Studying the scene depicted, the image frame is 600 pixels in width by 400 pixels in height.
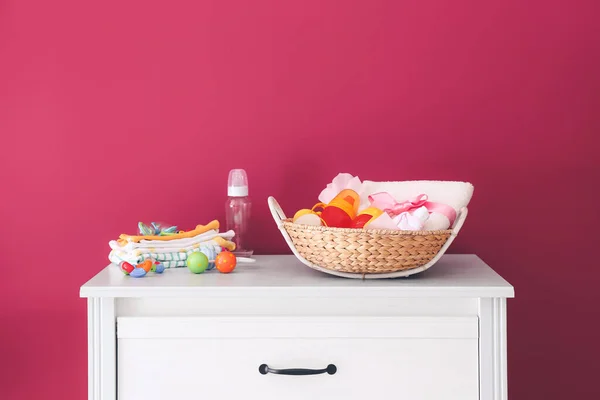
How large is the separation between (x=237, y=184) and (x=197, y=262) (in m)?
0.28

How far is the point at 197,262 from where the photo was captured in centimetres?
148

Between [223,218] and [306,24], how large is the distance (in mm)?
590

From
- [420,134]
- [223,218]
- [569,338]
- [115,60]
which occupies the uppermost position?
[115,60]

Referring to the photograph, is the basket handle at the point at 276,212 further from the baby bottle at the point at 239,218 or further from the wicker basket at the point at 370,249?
the baby bottle at the point at 239,218

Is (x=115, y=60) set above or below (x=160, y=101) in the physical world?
above

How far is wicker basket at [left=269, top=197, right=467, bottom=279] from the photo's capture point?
135 cm

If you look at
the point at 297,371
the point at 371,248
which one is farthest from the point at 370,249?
the point at 297,371

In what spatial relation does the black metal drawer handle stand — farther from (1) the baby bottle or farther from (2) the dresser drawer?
(1) the baby bottle

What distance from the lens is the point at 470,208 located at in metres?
1.82

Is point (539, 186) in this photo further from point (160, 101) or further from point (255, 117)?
point (160, 101)

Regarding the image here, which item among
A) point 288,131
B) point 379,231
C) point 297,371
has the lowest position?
point 297,371

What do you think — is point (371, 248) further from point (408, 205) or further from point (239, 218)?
point (239, 218)

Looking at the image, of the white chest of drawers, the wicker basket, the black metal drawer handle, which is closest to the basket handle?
the wicker basket

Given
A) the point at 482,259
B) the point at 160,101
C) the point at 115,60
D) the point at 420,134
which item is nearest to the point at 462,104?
the point at 420,134
